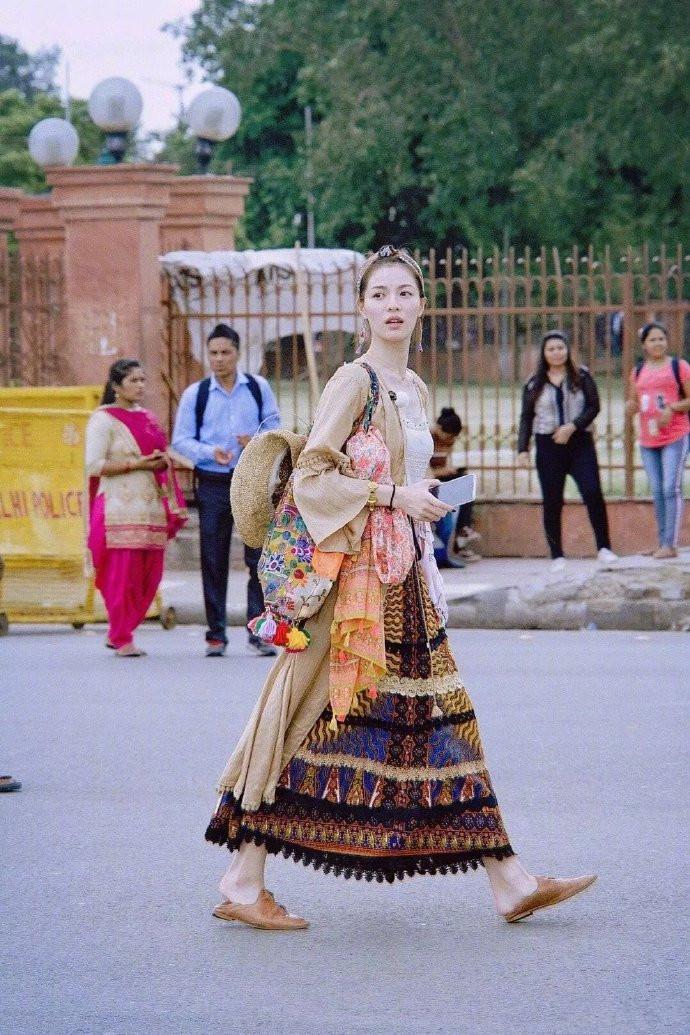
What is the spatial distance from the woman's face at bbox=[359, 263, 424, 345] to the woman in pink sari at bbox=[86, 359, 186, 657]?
239 inches

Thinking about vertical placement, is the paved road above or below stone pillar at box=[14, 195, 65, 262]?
below

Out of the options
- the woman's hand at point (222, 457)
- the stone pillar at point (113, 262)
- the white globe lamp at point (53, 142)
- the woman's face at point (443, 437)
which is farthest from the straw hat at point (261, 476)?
the white globe lamp at point (53, 142)

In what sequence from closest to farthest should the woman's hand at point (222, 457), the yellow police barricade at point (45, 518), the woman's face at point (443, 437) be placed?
the woman's hand at point (222, 457) < the yellow police barricade at point (45, 518) < the woman's face at point (443, 437)

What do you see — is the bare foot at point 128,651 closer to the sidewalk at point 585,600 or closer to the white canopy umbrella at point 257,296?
the sidewalk at point 585,600

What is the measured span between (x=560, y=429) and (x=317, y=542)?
8.66 meters

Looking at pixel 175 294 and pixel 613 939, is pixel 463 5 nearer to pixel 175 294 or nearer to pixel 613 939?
pixel 175 294

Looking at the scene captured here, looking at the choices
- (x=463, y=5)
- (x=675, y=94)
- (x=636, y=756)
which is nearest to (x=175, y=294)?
(x=636, y=756)

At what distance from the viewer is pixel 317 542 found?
503cm

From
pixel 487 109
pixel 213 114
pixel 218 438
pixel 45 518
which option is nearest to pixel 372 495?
pixel 218 438

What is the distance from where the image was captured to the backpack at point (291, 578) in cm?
505

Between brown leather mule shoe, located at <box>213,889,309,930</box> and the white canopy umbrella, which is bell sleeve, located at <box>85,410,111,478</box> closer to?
the white canopy umbrella

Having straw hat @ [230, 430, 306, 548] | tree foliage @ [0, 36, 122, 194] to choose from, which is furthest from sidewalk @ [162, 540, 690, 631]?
tree foliage @ [0, 36, 122, 194]

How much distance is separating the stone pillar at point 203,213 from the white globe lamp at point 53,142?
1671mm

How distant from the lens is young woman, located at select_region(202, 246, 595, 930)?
500 centimetres
